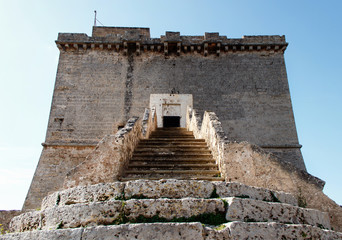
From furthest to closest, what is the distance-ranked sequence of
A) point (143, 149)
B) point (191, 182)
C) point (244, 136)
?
1. point (244, 136)
2. point (143, 149)
3. point (191, 182)

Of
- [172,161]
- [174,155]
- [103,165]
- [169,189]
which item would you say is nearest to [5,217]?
[103,165]

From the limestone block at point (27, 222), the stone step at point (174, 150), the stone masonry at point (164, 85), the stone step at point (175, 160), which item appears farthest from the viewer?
the stone masonry at point (164, 85)

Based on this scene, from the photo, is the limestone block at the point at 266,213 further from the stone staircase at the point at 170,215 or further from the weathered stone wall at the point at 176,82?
the weathered stone wall at the point at 176,82

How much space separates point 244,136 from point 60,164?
8356 mm

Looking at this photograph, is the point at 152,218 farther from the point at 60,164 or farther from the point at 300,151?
the point at 300,151

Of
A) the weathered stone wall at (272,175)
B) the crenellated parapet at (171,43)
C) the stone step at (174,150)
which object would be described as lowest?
the weathered stone wall at (272,175)

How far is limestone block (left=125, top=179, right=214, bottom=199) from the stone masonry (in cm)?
918

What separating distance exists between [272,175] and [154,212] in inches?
112

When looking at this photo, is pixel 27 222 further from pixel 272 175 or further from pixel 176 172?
pixel 272 175

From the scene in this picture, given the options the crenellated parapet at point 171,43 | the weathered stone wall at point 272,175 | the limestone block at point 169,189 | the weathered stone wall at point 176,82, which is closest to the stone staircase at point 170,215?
the limestone block at point 169,189

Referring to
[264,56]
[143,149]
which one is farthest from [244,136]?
[143,149]

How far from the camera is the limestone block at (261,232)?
2.68 meters

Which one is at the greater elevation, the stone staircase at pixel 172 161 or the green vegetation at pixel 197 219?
the stone staircase at pixel 172 161

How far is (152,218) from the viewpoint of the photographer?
9.59ft
